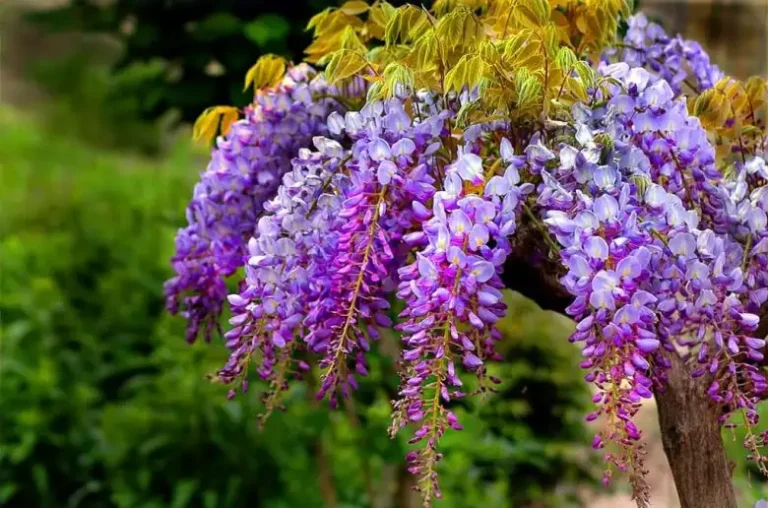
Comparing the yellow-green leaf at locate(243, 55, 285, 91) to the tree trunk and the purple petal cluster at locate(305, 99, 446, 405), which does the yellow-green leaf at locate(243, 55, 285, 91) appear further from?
the tree trunk

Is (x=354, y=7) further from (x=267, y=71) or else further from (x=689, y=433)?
(x=689, y=433)

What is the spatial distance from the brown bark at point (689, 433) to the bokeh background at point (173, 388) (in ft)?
2.16

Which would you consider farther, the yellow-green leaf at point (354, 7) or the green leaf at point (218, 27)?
the green leaf at point (218, 27)

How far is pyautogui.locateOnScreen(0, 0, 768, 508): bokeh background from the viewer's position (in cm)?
248

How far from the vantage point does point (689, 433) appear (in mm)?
1411

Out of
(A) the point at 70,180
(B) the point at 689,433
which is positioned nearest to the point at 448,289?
(B) the point at 689,433

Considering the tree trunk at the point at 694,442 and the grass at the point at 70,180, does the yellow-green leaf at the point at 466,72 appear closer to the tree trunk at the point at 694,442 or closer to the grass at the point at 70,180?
the tree trunk at the point at 694,442

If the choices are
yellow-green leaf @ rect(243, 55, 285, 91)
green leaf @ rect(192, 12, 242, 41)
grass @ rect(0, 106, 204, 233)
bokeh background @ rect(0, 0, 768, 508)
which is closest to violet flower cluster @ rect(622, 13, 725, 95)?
yellow-green leaf @ rect(243, 55, 285, 91)

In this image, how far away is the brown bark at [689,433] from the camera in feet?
4.61

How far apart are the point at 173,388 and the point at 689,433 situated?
2132 mm

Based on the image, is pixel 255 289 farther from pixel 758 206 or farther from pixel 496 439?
pixel 496 439

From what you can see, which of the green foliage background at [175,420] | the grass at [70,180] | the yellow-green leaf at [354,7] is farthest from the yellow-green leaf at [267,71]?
the grass at [70,180]

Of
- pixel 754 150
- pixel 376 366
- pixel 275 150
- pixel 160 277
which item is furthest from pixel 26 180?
pixel 754 150

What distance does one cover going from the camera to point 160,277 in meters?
3.75
